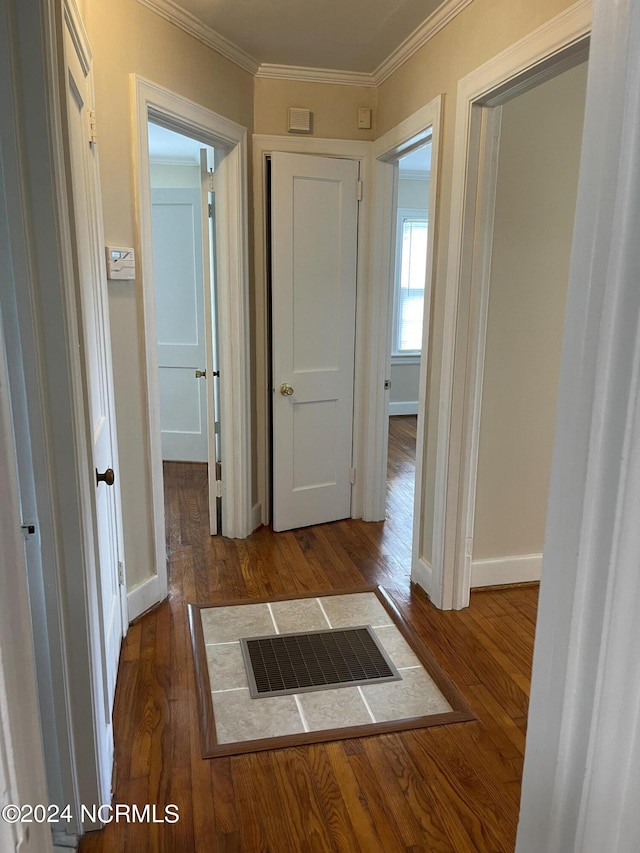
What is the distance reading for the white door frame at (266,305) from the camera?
130 inches

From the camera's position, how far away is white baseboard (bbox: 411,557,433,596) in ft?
9.53

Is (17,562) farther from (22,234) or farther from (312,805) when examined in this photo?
(312,805)

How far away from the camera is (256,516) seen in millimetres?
3662

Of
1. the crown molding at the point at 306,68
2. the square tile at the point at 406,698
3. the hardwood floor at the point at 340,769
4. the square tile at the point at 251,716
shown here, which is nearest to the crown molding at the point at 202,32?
the crown molding at the point at 306,68

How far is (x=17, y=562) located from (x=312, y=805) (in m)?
1.58

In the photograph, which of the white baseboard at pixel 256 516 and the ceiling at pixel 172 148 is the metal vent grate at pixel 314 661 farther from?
the ceiling at pixel 172 148

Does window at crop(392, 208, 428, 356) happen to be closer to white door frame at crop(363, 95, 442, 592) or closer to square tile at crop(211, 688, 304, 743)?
white door frame at crop(363, 95, 442, 592)

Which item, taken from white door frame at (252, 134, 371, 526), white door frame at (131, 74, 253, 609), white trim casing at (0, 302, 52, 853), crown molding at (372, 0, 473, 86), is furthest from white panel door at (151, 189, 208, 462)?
white trim casing at (0, 302, 52, 853)

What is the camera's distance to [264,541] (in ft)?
11.5

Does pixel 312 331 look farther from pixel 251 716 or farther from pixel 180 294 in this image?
pixel 251 716

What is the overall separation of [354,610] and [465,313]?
1.41 metres

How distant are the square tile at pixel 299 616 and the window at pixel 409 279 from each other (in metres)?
4.57

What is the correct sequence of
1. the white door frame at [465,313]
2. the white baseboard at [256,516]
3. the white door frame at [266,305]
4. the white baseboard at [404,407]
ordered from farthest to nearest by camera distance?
the white baseboard at [404,407], the white baseboard at [256,516], the white door frame at [266,305], the white door frame at [465,313]

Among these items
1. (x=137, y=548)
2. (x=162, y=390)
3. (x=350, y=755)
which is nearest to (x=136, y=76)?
(x=137, y=548)
